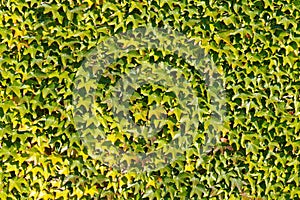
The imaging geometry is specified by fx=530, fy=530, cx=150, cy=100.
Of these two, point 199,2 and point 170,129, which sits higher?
point 199,2

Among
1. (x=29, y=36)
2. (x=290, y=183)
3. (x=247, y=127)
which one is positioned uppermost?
(x=29, y=36)

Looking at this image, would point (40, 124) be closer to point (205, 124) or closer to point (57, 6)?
point (57, 6)

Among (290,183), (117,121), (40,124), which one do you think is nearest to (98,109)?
(117,121)

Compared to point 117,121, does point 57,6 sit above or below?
above

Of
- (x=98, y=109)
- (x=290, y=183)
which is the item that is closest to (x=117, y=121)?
(x=98, y=109)

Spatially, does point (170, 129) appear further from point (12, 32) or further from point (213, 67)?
A: point (12, 32)

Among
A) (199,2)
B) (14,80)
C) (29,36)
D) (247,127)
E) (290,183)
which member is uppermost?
(199,2)
